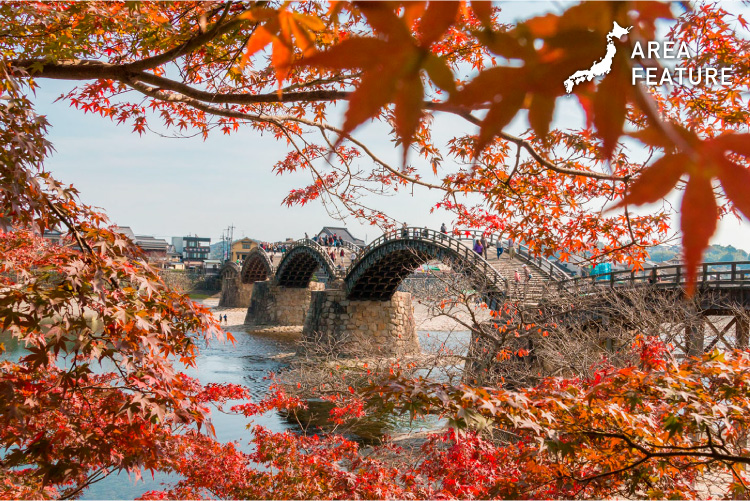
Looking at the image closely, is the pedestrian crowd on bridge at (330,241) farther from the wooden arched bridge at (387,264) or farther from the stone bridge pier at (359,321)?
the stone bridge pier at (359,321)

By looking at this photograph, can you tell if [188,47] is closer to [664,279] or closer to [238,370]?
[664,279]

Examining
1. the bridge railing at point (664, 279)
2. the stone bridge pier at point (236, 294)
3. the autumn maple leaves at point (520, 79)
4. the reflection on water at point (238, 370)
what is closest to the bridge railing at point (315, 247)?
the reflection on water at point (238, 370)

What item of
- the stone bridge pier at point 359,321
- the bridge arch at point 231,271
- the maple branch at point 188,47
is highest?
the bridge arch at point 231,271

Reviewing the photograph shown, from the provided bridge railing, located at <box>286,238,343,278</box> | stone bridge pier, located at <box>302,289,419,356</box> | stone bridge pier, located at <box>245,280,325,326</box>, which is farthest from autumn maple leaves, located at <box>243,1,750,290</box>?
stone bridge pier, located at <box>245,280,325,326</box>

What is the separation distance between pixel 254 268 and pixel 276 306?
10.5 m

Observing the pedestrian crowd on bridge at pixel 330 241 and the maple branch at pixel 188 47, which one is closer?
the maple branch at pixel 188 47

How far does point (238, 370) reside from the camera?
841 inches

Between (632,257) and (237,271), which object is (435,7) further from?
(237,271)

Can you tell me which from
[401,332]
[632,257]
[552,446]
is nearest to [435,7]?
[552,446]

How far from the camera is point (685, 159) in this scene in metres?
0.48

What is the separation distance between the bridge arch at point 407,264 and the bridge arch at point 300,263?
5.95m

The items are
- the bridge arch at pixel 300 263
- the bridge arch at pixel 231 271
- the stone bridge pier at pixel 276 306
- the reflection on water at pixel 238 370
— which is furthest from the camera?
the bridge arch at pixel 231 271

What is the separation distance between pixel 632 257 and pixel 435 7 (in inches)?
214

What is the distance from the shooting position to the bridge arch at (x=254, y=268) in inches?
1731
